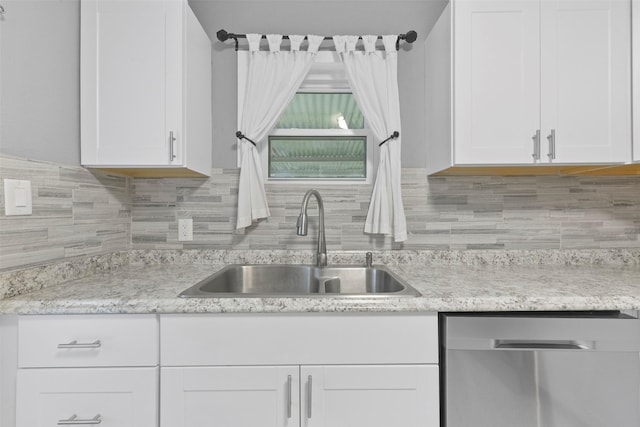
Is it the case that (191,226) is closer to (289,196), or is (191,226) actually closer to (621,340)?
(289,196)

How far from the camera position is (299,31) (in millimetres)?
1935

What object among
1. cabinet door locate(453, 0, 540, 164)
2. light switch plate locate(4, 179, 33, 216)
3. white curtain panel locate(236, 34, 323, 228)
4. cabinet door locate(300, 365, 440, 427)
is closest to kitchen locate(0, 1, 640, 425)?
white curtain panel locate(236, 34, 323, 228)

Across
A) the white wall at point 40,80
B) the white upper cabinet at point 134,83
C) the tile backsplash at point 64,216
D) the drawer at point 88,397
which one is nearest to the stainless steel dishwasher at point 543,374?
the drawer at point 88,397

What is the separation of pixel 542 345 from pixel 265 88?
160cm

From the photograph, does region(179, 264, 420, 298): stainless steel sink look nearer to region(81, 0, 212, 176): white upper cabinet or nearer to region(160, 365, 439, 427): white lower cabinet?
region(160, 365, 439, 427): white lower cabinet

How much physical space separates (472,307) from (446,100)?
937mm

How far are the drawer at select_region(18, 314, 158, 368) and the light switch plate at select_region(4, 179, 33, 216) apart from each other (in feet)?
1.16

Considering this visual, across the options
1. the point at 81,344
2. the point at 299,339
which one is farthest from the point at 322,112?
the point at 81,344

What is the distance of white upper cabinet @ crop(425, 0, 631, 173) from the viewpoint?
5.04 ft

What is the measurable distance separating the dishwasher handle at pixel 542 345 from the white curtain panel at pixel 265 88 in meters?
1.17

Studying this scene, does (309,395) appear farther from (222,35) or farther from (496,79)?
(222,35)

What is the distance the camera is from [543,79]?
1.54m

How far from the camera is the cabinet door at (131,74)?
152 cm

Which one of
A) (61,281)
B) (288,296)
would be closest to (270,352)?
(288,296)
